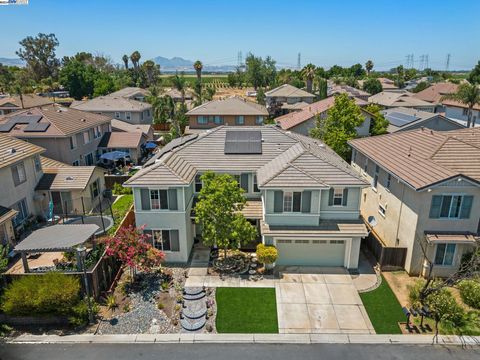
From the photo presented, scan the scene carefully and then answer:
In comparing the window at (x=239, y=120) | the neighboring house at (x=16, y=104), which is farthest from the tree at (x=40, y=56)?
the window at (x=239, y=120)

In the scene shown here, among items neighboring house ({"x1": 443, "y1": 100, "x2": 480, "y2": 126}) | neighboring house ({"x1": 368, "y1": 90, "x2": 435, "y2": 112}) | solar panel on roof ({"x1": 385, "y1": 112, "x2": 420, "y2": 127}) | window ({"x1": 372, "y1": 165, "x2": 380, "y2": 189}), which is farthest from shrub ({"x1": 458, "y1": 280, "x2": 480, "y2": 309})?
neighboring house ({"x1": 368, "y1": 90, "x2": 435, "y2": 112})

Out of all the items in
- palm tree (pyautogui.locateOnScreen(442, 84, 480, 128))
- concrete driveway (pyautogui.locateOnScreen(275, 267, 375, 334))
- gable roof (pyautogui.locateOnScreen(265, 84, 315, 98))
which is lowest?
concrete driveway (pyautogui.locateOnScreen(275, 267, 375, 334))

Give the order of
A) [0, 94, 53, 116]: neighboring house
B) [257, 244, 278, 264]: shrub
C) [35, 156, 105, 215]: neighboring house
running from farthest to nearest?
[0, 94, 53, 116]: neighboring house < [35, 156, 105, 215]: neighboring house < [257, 244, 278, 264]: shrub

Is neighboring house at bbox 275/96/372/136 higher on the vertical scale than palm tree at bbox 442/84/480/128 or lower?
lower

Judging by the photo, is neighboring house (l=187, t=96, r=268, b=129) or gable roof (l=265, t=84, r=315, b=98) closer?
neighboring house (l=187, t=96, r=268, b=129)

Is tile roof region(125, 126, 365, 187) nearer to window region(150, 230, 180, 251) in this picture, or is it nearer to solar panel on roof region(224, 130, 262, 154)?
solar panel on roof region(224, 130, 262, 154)

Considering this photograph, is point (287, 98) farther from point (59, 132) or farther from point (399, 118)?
point (59, 132)

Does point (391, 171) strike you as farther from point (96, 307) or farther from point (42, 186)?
point (42, 186)

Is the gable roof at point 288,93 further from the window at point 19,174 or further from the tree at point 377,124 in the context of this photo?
the window at point 19,174
